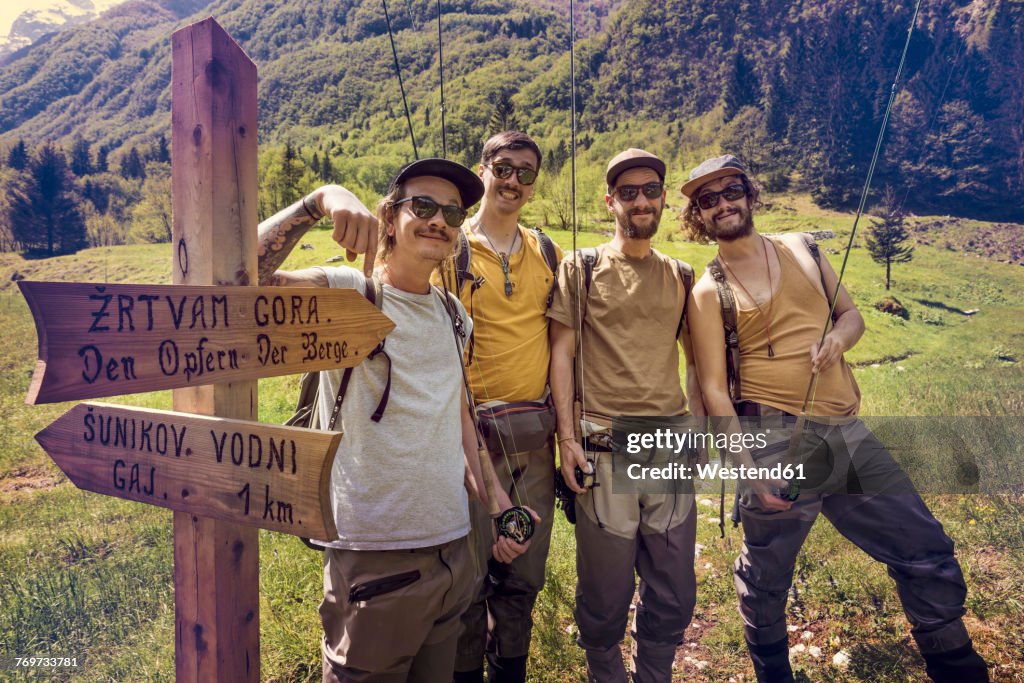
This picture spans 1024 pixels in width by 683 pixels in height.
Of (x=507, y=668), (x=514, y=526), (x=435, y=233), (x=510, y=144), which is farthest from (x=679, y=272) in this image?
(x=507, y=668)

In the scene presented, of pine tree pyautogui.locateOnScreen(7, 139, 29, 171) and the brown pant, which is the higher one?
pine tree pyautogui.locateOnScreen(7, 139, 29, 171)

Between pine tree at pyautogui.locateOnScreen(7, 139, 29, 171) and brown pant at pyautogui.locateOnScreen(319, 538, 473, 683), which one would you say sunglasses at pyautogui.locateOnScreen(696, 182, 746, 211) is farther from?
pine tree at pyautogui.locateOnScreen(7, 139, 29, 171)

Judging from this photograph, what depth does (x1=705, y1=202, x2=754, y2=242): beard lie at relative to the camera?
309cm

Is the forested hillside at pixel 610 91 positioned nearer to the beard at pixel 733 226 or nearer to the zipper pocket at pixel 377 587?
the beard at pixel 733 226

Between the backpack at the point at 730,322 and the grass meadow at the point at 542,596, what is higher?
the backpack at the point at 730,322

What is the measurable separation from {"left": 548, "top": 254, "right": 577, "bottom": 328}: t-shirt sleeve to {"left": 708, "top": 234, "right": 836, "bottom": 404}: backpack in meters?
0.81

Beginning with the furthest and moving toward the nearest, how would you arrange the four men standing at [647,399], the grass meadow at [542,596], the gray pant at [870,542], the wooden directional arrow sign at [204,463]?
the grass meadow at [542,596] < the four men standing at [647,399] < the gray pant at [870,542] < the wooden directional arrow sign at [204,463]

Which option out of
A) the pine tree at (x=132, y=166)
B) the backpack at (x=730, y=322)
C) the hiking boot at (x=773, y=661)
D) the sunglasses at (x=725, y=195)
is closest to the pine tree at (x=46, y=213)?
the pine tree at (x=132, y=166)

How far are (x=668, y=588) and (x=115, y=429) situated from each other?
263 centimetres

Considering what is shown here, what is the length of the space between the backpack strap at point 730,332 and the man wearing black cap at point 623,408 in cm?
21

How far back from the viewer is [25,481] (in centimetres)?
797

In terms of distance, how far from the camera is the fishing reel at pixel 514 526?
2547 millimetres

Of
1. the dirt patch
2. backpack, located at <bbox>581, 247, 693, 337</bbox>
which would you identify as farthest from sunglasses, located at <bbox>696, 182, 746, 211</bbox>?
the dirt patch

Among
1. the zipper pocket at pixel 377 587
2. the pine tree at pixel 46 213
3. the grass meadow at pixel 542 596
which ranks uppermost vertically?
the pine tree at pixel 46 213
